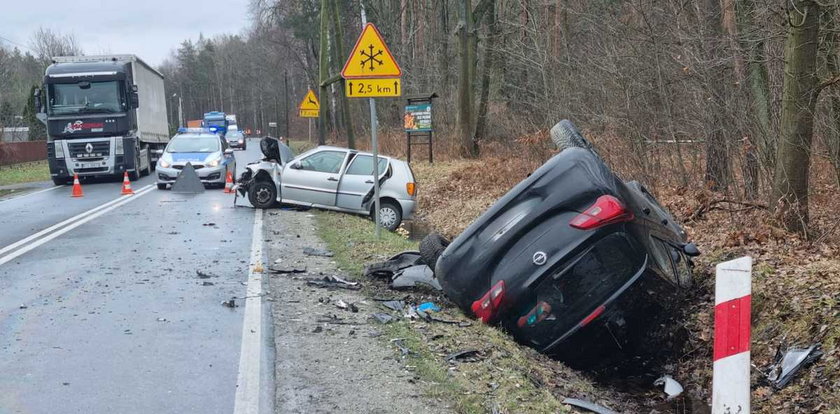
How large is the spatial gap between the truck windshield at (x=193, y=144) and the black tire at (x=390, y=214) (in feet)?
30.9

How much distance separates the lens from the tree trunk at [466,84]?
2583 cm

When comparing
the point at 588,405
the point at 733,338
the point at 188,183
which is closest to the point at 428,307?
the point at 588,405

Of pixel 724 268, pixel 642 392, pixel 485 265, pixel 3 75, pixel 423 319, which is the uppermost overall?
pixel 3 75

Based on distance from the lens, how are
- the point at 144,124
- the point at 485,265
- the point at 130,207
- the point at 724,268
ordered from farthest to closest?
1. the point at 144,124
2. the point at 130,207
3. the point at 485,265
4. the point at 724,268

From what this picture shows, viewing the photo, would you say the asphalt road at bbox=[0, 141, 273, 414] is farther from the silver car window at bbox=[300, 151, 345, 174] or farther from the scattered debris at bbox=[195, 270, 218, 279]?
the silver car window at bbox=[300, 151, 345, 174]

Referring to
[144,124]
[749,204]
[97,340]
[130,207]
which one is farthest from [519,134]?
[97,340]

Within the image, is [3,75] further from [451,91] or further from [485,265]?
[485,265]

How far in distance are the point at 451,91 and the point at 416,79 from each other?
4.96 meters

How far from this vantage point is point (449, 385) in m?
5.27

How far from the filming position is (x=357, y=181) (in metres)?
16.6

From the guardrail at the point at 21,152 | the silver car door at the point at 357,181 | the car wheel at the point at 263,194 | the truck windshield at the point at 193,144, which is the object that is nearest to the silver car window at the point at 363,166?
the silver car door at the point at 357,181

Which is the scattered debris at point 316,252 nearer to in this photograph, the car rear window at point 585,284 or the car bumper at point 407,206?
the car bumper at point 407,206

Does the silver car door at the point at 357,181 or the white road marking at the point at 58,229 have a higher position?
the silver car door at the point at 357,181

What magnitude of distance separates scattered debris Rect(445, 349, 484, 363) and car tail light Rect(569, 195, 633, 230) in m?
1.21
